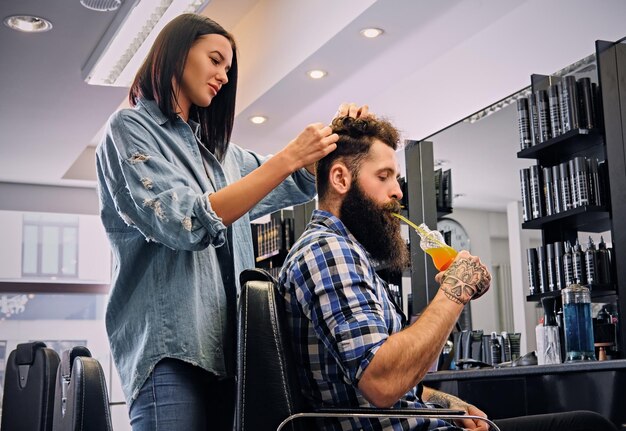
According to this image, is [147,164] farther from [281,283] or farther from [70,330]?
[70,330]

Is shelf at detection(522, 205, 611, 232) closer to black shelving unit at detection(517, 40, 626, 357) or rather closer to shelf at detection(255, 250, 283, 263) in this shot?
black shelving unit at detection(517, 40, 626, 357)

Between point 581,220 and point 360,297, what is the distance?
2.45 metres

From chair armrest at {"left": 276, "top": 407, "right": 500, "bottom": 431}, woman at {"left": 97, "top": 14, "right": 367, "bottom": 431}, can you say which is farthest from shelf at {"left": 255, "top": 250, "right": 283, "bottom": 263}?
chair armrest at {"left": 276, "top": 407, "right": 500, "bottom": 431}

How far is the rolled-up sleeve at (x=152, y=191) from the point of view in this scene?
154 centimetres

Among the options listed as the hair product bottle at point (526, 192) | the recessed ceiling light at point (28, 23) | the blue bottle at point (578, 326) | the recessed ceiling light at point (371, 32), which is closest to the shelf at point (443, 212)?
the hair product bottle at point (526, 192)

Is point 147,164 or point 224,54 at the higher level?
point 224,54

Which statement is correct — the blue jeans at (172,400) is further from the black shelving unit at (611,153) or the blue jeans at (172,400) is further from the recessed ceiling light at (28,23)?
the recessed ceiling light at (28,23)

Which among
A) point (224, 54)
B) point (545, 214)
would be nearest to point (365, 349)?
point (224, 54)

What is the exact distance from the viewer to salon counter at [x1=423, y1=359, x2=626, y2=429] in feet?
8.41

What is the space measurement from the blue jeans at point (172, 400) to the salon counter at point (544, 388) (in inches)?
51.5

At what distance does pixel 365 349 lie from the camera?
1.53 metres

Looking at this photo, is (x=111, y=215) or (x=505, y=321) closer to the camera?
(x=111, y=215)

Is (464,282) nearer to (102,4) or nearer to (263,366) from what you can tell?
(263,366)

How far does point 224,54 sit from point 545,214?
2497 mm
